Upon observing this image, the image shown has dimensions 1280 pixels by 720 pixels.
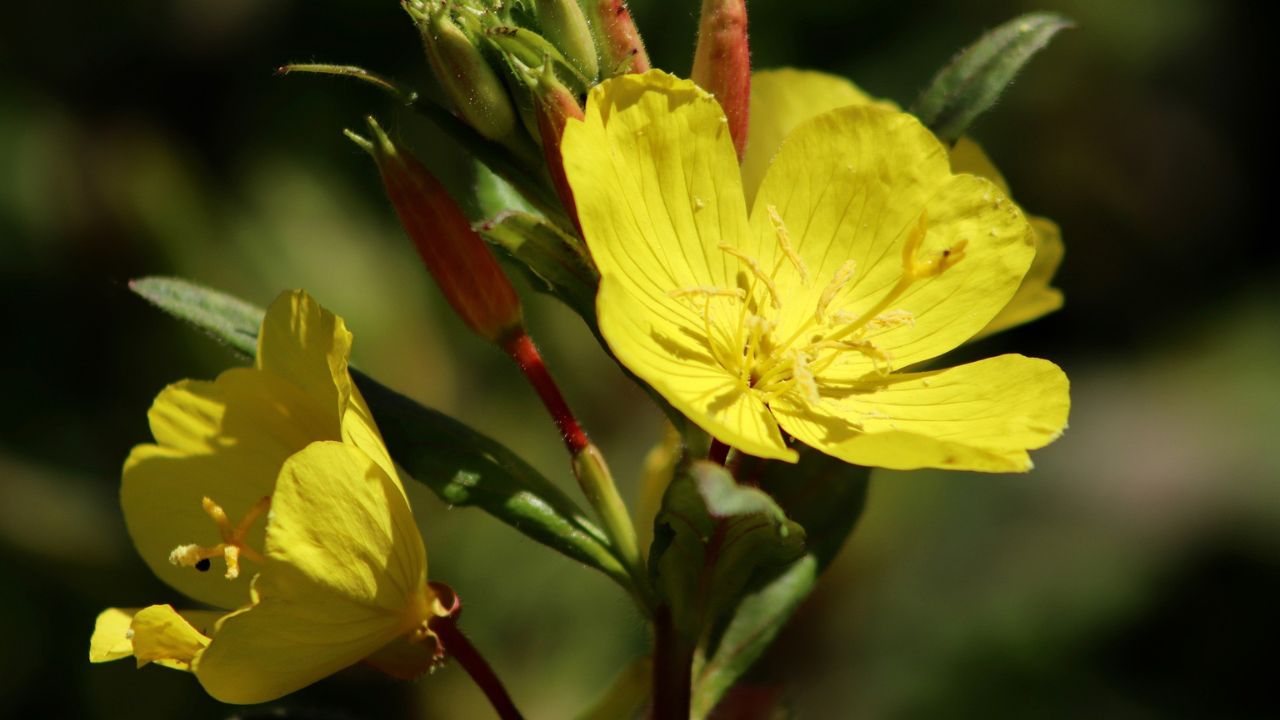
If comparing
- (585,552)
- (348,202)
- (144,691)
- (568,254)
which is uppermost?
(568,254)

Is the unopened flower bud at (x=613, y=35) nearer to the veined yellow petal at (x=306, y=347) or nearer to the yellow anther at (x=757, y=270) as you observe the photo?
the yellow anther at (x=757, y=270)

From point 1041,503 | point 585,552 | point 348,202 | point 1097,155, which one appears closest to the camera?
point 585,552

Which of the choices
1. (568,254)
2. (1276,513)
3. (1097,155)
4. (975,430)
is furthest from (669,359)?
(1097,155)

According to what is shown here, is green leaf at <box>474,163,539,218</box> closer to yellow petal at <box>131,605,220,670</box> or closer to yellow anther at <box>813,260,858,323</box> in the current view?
yellow anther at <box>813,260,858,323</box>

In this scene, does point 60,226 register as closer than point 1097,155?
Yes

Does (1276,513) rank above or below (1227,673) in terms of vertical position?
above

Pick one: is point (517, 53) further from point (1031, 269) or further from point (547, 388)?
point (1031, 269)

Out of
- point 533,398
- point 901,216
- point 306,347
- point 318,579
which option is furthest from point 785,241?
point 533,398

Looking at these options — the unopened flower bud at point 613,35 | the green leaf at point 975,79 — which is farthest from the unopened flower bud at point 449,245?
the green leaf at point 975,79

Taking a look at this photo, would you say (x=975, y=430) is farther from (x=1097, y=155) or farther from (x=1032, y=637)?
(x=1097, y=155)
